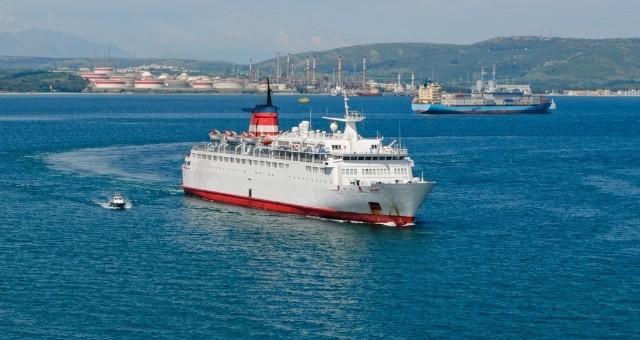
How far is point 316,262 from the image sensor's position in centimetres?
4756

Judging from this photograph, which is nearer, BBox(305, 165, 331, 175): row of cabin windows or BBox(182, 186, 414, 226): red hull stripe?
BBox(182, 186, 414, 226): red hull stripe

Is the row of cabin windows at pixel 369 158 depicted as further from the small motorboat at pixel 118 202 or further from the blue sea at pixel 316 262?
the small motorboat at pixel 118 202

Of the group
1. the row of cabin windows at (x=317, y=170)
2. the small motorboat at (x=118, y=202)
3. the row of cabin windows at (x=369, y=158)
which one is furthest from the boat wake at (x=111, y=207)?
the row of cabin windows at (x=369, y=158)

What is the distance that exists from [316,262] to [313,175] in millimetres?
12426

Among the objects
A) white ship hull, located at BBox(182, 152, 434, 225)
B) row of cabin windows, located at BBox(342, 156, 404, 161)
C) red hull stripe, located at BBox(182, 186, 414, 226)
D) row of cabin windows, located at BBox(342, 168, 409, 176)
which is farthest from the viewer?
row of cabin windows, located at BBox(342, 156, 404, 161)

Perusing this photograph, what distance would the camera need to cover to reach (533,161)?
9456cm

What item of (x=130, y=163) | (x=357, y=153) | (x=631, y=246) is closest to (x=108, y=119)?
(x=130, y=163)

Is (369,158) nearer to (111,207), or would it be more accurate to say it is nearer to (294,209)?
(294,209)

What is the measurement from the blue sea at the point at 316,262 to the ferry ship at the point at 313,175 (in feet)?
3.50

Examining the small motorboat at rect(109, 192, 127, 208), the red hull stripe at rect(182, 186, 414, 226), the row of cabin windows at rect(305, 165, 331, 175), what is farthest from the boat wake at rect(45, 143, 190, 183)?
the row of cabin windows at rect(305, 165, 331, 175)

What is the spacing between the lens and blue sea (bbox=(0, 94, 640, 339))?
125 feet

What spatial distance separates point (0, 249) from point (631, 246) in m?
28.6

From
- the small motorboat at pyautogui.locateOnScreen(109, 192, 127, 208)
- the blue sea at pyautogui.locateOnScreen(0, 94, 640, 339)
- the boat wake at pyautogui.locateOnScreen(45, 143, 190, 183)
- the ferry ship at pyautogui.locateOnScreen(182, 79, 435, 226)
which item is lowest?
the boat wake at pyautogui.locateOnScreen(45, 143, 190, 183)

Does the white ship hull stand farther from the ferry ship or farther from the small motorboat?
the small motorboat
